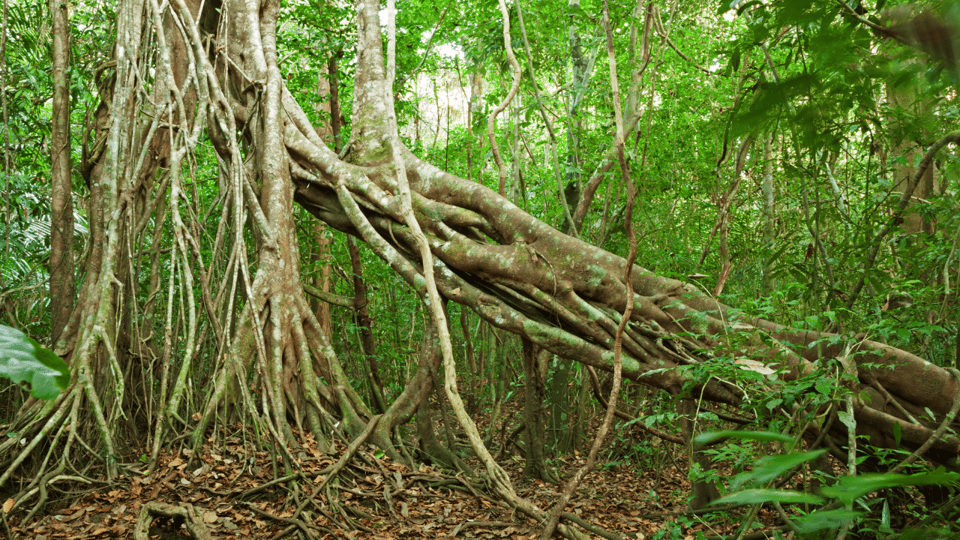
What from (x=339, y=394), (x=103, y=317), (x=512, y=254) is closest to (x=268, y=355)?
(x=339, y=394)

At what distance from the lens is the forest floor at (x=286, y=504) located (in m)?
3.01

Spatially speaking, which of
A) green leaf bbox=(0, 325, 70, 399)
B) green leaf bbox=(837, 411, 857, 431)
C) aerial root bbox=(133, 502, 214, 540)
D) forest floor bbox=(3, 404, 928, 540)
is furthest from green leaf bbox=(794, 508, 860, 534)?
aerial root bbox=(133, 502, 214, 540)

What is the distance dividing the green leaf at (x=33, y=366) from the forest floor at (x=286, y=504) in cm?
256

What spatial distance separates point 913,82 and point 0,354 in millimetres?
1170

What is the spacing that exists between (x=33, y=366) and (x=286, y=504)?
2909mm

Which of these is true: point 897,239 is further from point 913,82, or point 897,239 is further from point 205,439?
point 205,439

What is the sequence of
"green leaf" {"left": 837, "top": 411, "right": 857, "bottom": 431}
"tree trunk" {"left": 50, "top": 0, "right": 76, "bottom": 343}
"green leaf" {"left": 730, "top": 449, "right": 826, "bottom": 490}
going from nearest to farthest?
"green leaf" {"left": 730, "top": 449, "right": 826, "bottom": 490} < "green leaf" {"left": 837, "top": 411, "right": 857, "bottom": 431} < "tree trunk" {"left": 50, "top": 0, "right": 76, "bottom": 343}

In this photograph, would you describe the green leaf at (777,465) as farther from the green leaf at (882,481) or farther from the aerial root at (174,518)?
the aerial root at (174,518)

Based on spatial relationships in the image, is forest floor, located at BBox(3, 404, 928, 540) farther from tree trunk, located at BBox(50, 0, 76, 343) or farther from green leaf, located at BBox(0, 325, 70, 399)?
green leaf, located at BBox(0, 325, 70, 399)

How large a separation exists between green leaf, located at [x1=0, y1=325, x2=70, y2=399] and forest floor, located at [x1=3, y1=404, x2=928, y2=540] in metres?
2.56

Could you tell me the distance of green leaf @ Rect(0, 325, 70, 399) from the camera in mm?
564

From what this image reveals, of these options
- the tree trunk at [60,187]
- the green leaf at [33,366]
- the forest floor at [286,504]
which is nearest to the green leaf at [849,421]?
the forest floor at [286,504]

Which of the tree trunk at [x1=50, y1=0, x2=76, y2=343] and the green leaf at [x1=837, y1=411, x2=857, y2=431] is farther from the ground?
the tree trunk at [x1=50, y1=0, x2=76, y2=343]

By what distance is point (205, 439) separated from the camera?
369cm
